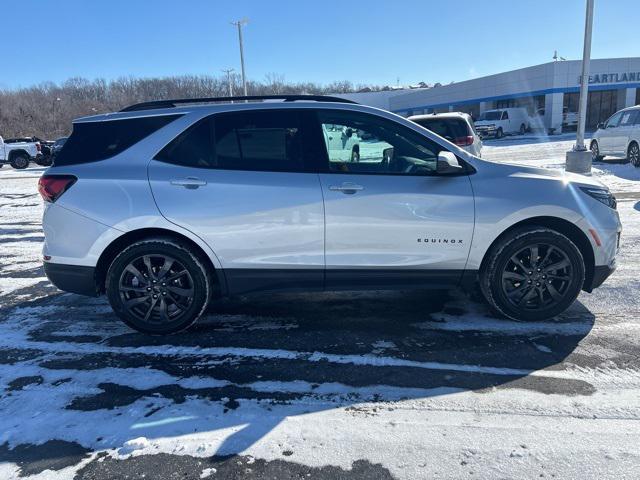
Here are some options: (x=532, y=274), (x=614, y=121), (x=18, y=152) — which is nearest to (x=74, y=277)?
(x=532, y=274)

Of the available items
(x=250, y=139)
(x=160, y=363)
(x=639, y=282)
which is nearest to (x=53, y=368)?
(x=160, y=363)

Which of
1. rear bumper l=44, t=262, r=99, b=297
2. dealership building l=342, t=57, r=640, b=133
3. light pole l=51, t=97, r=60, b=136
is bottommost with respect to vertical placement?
rear bumper l=44, t=262, r=99, b=297

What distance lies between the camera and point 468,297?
4.69m

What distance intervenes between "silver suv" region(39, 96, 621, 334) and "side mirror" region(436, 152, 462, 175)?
0.01m

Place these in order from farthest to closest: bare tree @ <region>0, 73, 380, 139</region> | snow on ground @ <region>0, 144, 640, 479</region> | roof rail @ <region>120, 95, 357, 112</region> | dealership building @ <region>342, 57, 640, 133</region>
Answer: bare tree @ <region>0, 73, 380, 139</region> < dealership building @ <region>342, 57, 640, 133</region> < roof rail @ <region>120, 95, 357, 112</region> < snow on ground @ <region>0, 144, 640, 479</region>

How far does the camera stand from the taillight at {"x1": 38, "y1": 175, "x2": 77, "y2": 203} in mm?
3793

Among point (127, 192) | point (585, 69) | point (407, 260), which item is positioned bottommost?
point (407, 260)

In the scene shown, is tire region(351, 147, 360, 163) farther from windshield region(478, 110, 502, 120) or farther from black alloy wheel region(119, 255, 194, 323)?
windshield region(478, 110, 502, 120)

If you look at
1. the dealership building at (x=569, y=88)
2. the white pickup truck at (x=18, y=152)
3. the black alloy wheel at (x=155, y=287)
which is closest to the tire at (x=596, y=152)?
the black alloy wheel at (x=155, y=287)

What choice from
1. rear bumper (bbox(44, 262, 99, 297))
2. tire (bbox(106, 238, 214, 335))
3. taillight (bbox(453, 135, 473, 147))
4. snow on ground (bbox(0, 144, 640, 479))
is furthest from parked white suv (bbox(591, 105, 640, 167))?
rear bumper (bbox(44, 262, 99, 297))

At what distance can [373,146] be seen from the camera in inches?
154

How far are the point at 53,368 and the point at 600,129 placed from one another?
18223 mm

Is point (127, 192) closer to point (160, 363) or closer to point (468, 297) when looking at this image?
point (160, 363)

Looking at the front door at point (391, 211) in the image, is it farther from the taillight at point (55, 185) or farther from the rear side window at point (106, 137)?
the taillight at point (55, 185)
